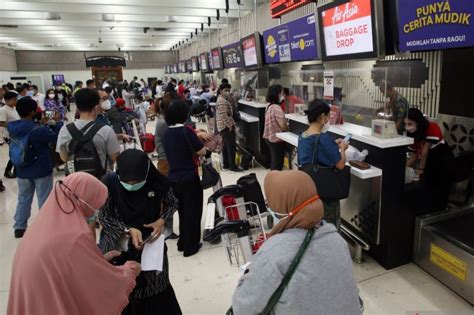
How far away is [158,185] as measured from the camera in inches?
75.7

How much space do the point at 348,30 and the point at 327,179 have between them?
5.50 feet

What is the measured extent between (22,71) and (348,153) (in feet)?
75.7

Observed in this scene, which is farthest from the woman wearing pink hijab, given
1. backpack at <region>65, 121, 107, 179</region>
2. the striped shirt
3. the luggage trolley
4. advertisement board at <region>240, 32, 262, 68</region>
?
advertisement board at <region>240, 32, 262, 68</region>

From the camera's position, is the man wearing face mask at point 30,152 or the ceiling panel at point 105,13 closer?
the man wearing face mask at point 30,152

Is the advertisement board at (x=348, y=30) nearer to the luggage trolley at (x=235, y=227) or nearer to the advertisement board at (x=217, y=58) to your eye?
the luggage trolley at (x=235, y=227)

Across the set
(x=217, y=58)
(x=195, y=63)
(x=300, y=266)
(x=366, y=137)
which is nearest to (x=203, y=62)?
(x=195, y=63)

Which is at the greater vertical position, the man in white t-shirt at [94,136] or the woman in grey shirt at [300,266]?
the man in white t-shirt at [94,136]

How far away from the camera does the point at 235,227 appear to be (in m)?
1.68

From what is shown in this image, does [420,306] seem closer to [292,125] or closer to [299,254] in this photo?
[299,254]

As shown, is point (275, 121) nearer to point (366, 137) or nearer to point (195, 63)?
point (366, 137)

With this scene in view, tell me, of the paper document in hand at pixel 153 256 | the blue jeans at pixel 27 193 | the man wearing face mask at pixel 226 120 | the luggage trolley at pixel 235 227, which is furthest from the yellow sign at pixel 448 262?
the blue jeans at pixel 27 193

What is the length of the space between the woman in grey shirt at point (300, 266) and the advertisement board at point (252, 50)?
5.20 metres

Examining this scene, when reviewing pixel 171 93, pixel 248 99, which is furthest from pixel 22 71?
pixel 171 93

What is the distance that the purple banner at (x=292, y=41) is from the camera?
4.29 m
